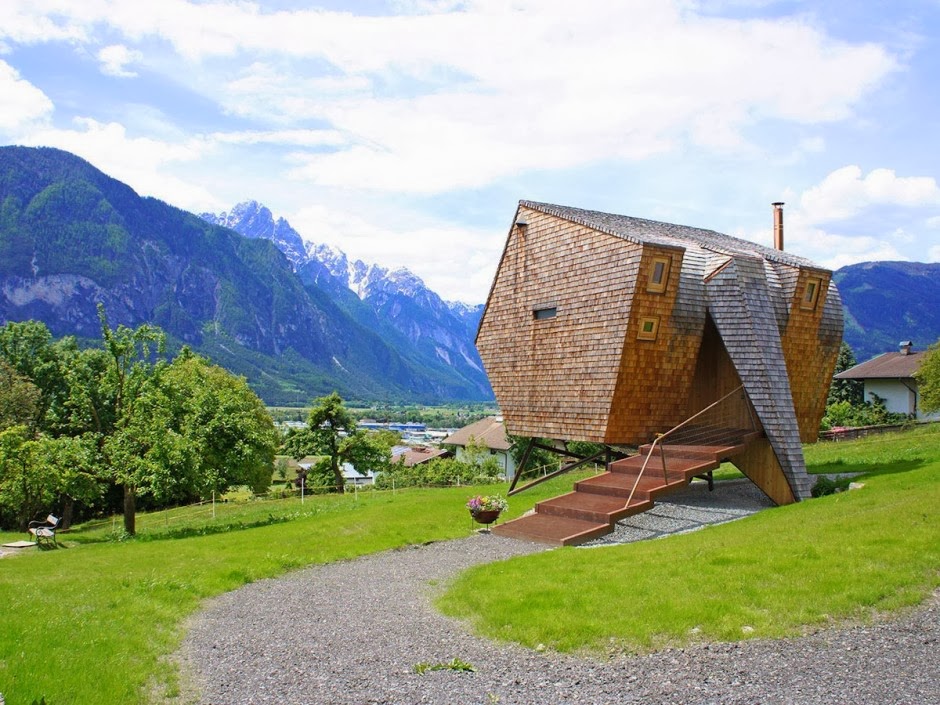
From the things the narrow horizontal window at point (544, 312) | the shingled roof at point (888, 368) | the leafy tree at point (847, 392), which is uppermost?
the narrow horizontal window at point (544, 312)

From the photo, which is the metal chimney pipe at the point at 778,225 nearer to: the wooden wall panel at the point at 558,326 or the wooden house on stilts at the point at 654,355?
the wooden house on stilts at the point at 654,355

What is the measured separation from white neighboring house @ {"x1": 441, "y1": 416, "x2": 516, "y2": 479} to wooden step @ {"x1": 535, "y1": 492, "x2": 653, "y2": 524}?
133 feet

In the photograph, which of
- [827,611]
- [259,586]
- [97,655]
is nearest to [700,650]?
[827,611]

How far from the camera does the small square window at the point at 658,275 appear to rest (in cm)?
1952

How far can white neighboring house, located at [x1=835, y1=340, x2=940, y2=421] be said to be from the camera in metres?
50.0

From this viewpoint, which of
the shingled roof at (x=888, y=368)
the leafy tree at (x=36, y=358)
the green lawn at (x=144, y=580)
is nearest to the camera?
the green lawn at (x=144, y=580)

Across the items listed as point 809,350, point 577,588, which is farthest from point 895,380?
point 577,588

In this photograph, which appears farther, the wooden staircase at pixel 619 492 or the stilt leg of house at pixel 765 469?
the stilt leg of house at pixel 765 469

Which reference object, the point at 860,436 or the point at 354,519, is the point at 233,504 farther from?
the point at 860,436

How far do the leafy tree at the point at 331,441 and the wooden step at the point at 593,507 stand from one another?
2831 centimetres

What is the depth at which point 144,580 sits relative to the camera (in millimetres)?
12609

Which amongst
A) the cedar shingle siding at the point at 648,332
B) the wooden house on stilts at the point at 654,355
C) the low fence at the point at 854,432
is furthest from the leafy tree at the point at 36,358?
the low fence at the point at 854,432

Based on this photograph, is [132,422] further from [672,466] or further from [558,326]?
[672,466]

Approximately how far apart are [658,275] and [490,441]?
47989 mm
